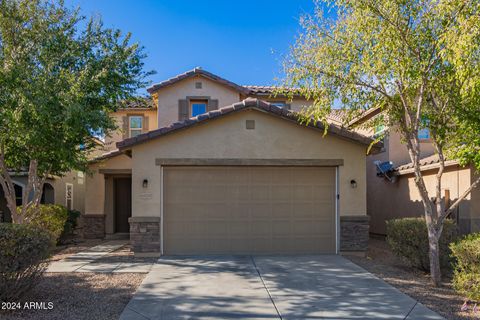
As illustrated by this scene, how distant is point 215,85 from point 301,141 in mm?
6624

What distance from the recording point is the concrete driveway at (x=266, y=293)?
631 cm

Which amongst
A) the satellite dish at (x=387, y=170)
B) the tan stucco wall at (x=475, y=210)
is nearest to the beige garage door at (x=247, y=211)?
the tan stucco wall at (x=475, y=210)

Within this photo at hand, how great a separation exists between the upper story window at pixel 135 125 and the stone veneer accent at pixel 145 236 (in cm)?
779

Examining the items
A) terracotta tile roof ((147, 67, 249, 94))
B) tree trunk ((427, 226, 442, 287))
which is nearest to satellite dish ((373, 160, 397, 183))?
terracotta tile roof ((147, 67, 249, 94))

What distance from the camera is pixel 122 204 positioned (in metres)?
16.5

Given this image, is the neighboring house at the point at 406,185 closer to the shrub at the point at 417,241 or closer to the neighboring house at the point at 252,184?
the neighboring house at the point at 252,184

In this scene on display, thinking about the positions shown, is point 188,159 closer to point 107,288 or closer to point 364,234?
point 107,288

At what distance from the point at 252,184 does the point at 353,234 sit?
3154 mm

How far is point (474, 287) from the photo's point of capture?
6617 millimetres

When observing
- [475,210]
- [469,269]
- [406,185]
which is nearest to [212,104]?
[406,185]

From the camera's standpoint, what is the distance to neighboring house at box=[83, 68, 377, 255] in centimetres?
1101

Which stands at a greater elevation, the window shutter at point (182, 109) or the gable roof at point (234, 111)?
the window shutter at point (182, 109)

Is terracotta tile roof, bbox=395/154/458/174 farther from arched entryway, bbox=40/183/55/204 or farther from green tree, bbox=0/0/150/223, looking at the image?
arched entryway, bbox=40/183/55/204

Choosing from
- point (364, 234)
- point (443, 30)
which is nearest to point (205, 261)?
point (364, 234)
